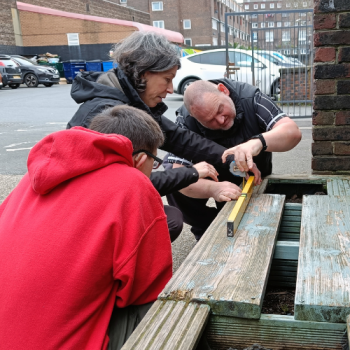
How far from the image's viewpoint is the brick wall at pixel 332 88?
2979 mm

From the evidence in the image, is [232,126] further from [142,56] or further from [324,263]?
[324,263]

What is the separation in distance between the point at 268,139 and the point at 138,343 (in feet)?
6.25

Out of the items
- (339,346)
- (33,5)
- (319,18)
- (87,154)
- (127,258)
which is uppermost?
(33,5)

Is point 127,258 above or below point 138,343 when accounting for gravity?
above

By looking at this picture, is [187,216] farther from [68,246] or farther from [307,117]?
[307,117]

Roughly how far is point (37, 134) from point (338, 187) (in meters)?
7.90

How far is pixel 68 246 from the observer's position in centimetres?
140

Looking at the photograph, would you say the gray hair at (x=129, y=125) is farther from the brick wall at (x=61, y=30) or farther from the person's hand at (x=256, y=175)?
the brick wall at (x=61, y=30)

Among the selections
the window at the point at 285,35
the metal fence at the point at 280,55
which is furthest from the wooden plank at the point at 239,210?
the window at the point at 285,35

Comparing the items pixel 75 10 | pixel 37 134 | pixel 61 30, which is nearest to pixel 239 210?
pixel 37 134

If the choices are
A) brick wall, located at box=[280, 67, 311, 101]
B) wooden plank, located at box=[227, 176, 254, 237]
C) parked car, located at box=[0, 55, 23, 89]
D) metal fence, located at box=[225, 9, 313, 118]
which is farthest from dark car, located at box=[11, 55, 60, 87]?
wooden plank, located at box=[227, 176, 254, 237]

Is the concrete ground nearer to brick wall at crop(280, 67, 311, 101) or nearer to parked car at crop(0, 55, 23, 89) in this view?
brick wall at crop(280, 67, 311, 101)

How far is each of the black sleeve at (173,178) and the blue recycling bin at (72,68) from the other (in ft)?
87.7

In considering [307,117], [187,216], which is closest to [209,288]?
[187,216]
